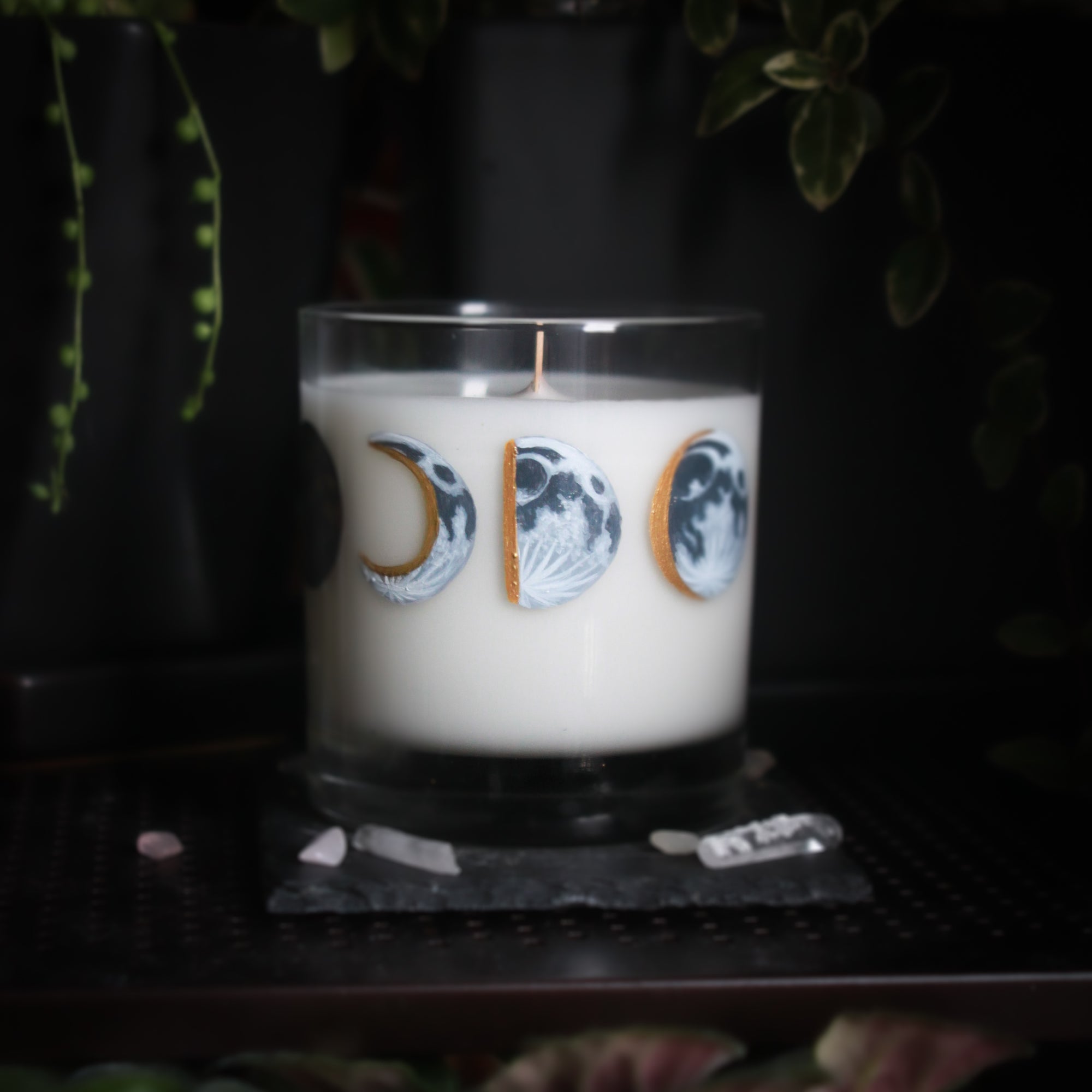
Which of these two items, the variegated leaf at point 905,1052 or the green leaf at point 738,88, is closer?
the variegated leaf at point 905,1052

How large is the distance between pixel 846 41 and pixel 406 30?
0.20 meters

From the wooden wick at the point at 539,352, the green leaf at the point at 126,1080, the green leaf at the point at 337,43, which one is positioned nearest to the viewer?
the green leaf at the point at 126,1080

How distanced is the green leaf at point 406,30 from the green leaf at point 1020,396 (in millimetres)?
311

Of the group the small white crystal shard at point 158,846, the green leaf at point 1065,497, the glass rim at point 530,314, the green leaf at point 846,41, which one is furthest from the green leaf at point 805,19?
the small white crystal shard at point 158,846

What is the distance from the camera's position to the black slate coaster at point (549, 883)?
50 centimetres

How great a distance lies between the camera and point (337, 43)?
2.05 ft

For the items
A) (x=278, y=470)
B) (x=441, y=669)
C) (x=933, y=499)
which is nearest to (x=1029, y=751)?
(x=933, y=499)

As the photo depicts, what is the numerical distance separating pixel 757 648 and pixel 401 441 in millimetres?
263

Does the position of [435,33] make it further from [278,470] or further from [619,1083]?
[619,1083]

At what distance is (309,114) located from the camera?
66 centimetres

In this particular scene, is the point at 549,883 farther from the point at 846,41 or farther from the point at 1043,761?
the point at 846,41

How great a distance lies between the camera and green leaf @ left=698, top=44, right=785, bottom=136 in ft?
1.97

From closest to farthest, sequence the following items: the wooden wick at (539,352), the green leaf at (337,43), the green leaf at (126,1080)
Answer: the green leaf at (126,1080) < the wooden wick at (539,352) < the green leaf at (337,43)

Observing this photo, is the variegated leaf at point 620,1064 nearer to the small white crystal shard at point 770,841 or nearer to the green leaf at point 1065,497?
the small white crystal shard at point 770,841
